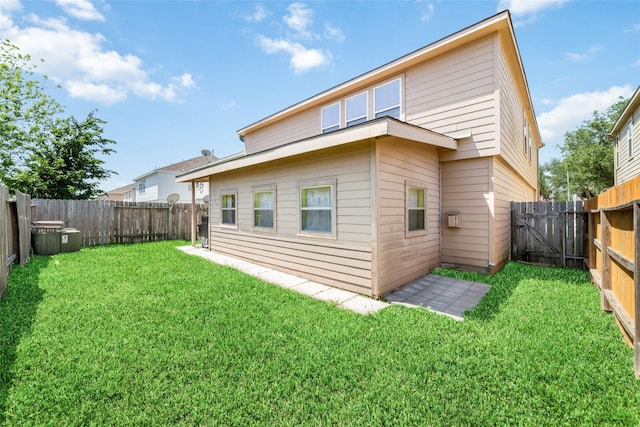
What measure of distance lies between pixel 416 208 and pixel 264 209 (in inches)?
152

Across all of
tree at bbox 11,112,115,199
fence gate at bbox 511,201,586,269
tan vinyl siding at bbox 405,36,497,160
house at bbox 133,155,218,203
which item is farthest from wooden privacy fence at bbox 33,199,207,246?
fence gate at bbox 511,201,586,269

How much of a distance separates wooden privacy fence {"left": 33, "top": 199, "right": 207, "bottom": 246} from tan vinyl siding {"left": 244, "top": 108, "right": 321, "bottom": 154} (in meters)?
4.57

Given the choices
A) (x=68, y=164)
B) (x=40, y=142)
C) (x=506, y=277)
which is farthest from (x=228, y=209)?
(x=40, y=142)

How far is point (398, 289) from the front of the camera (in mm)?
5074

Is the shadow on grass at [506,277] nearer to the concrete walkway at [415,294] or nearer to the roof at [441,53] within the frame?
the concrete walkway at [415,294]

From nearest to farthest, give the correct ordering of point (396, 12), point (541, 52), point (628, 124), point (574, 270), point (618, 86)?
point (574, 270) → point (396, 12) → point (541, 52) → point (628, 124) → point (618, 86)

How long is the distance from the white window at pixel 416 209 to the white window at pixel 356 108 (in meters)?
3.27

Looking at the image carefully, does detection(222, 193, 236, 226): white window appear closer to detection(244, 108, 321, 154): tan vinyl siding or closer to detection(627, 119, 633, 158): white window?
detection(244, 108, 321, 154): tan vinyl siding

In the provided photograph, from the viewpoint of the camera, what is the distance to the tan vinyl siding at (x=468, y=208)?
6125 millimetres

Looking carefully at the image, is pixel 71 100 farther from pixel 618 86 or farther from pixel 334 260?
pixel 618 86

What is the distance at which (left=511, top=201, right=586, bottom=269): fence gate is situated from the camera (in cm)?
662

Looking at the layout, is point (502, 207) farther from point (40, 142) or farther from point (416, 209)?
point (40, 142)

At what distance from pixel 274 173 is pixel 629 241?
19.7ft

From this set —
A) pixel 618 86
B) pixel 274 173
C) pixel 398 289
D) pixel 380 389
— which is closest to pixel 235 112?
pixel 274 173
